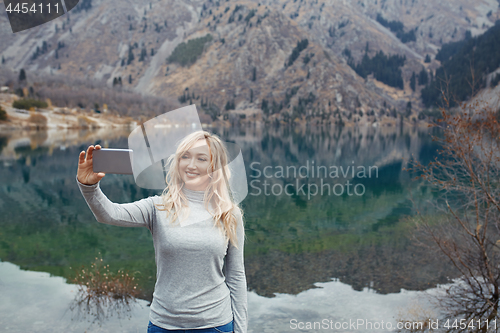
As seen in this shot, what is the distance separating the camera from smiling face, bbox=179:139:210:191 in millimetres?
2256

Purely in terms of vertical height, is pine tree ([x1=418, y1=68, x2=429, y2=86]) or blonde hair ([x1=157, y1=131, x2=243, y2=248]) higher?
blonde hair ([x1=157, y1=131, x2=243, y2=248])

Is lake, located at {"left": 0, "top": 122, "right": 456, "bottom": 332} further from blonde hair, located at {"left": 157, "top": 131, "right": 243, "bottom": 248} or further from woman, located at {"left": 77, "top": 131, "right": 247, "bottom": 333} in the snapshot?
blonde hair, located at {"left": 157, "top": 131, "right": 243, "bottom": 248}

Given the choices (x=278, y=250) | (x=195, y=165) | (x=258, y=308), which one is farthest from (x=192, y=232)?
(x=278, y=250)

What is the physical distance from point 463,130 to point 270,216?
391 inches

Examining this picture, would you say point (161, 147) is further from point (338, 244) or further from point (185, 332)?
point (338, 244)

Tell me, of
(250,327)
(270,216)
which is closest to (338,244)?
(270,216)

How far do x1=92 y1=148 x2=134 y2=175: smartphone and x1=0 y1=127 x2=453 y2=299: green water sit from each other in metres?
6.54

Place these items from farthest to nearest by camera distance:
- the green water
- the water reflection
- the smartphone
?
1. the green water
2. the water reflection
3. the smartphone

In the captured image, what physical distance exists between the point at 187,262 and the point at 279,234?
34.7 feet

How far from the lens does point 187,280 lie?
2322 mm

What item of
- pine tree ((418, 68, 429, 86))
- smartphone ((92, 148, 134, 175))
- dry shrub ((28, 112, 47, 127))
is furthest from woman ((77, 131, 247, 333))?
pine tree ((418, 68, 429, 86))

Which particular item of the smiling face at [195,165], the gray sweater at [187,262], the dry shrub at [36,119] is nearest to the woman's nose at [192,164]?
the smiling face at [195,165]

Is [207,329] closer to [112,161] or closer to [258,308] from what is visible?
[112,161]

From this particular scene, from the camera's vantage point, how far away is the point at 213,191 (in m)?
2.35
